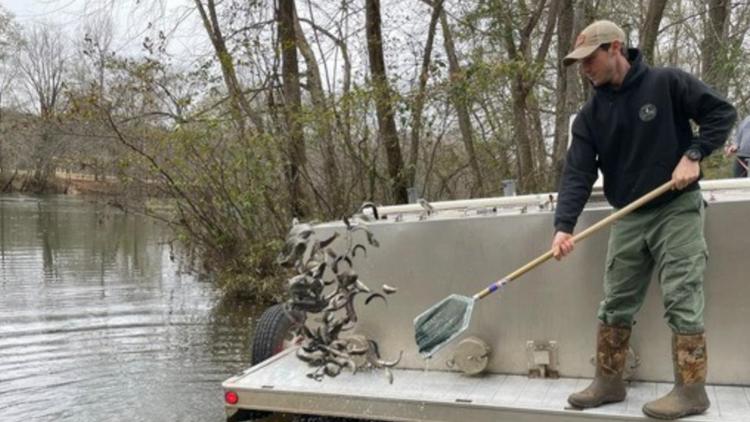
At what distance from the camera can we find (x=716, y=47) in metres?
12.2

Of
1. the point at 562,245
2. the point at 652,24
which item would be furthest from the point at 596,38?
the point at 652,24

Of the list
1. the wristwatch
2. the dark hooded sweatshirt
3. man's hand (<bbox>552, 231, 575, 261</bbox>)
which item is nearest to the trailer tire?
man's hand (<bbox>552, 231, 575, 261</bbox>)

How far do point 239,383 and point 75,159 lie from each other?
33.8 feet

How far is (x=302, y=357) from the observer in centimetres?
380

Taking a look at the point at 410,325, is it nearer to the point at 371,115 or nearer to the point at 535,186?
the point at 371,115

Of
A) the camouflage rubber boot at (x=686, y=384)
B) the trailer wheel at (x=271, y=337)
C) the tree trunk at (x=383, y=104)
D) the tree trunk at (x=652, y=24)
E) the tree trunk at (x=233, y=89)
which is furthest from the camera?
the tree trunk at (x=652, y=24)

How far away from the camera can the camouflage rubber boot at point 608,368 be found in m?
3.20

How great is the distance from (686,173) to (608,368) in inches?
35.9

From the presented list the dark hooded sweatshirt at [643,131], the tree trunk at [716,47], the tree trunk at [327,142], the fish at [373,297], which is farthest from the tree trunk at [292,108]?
the dark hooded sweatshirt at [643,131]

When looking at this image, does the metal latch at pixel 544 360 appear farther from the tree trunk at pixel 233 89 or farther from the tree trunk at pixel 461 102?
the tree trunk at pixel 233 89

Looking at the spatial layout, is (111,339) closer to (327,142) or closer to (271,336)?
(327,142)

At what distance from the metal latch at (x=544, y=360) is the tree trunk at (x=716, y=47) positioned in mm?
8895

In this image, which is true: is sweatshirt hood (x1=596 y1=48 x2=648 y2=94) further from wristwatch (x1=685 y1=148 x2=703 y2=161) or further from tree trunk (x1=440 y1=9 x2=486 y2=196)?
tree trunk (x1=440 y1=9 x2=486 y2=196)

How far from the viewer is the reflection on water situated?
5.88m
